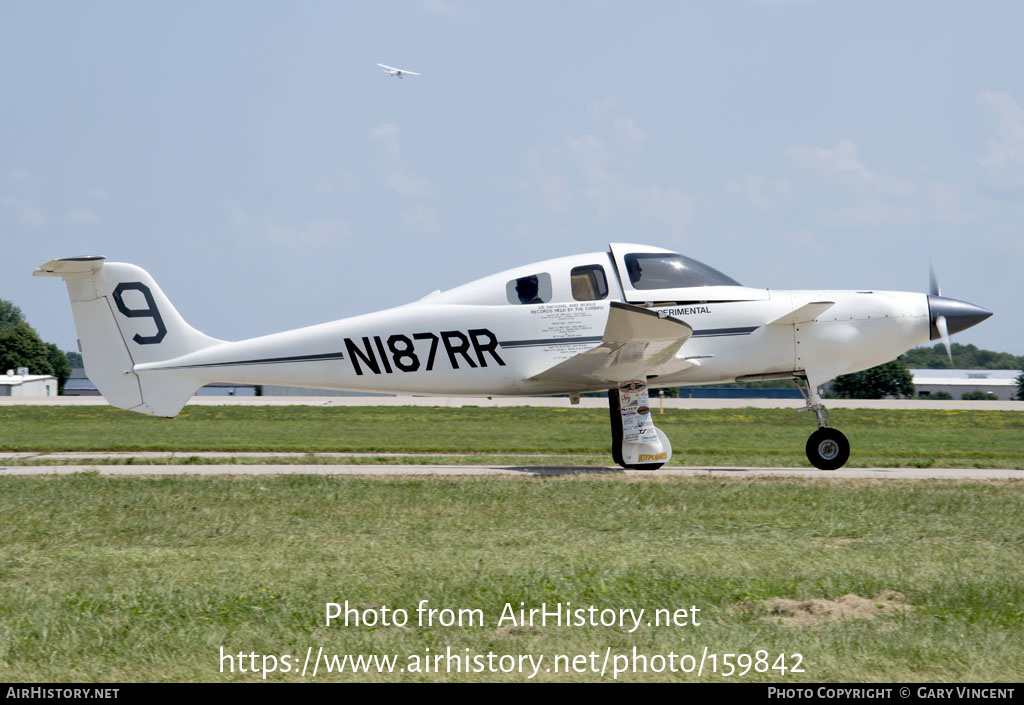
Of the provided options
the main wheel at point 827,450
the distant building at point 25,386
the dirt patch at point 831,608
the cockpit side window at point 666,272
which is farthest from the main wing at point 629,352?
the distant building at point 25,386

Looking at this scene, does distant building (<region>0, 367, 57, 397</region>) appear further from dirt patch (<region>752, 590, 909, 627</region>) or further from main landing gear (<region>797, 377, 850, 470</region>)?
dirt patch (<region>752, 590, 909, 627</region>)

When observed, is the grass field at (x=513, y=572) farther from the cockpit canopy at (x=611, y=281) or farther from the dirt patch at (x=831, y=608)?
the cockpit canopy at (x=611, y=281)

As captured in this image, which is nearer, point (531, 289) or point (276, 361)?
point (531, 289)

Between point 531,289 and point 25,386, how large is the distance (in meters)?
71.5

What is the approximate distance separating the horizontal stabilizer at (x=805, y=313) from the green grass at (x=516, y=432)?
155 inches

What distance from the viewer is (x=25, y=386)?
7631 cm

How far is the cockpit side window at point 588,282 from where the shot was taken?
15.1m

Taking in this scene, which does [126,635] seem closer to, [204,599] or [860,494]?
[204,599]

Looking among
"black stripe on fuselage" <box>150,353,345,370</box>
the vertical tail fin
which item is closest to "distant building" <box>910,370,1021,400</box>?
"black stripe on fuselage" <box>150,353,345,370</box>

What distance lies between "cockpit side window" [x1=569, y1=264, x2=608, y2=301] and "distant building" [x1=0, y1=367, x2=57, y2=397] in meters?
67.6

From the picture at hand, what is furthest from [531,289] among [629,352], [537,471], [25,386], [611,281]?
[25,386]

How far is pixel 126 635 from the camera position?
607cm

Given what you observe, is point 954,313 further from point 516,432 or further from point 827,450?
point 516,432

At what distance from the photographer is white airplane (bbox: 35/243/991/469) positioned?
15.2 meters
